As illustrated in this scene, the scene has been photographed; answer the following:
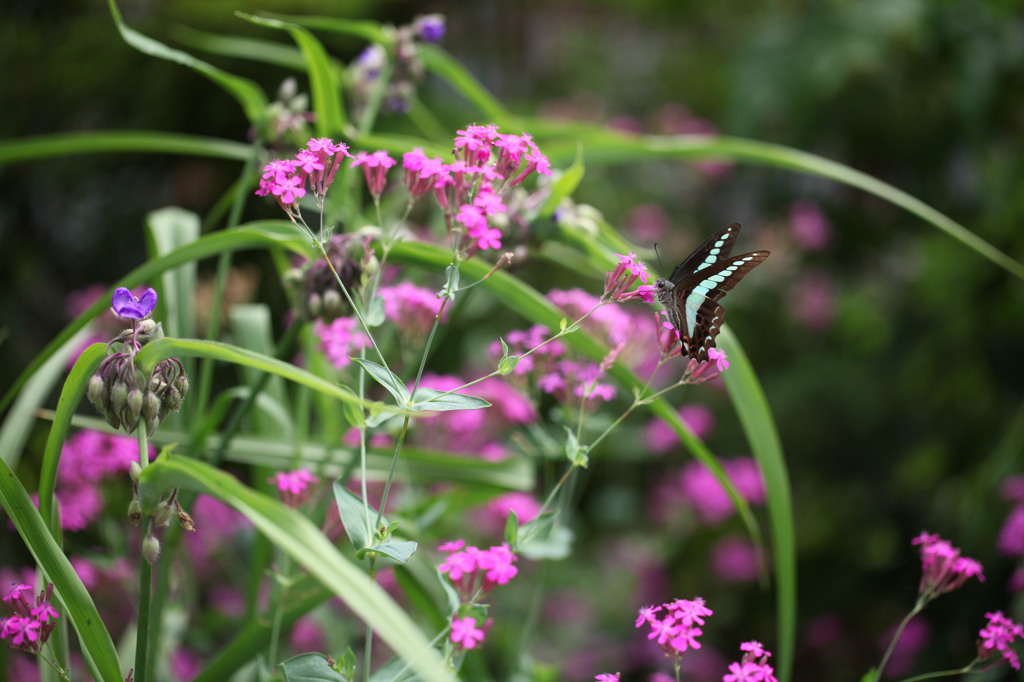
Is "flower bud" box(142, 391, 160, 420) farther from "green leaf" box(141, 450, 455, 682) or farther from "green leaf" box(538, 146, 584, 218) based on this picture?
"green leaf" box(538, 146, 584, 218)

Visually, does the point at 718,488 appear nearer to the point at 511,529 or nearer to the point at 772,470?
the point at 772,470

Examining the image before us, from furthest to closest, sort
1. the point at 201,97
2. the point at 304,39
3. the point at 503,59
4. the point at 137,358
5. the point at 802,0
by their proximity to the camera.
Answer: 1. the point at 503,59
2. the point at 802,0
3. the point at 201,97
4. the point at 304,39
5. the point at 137,358

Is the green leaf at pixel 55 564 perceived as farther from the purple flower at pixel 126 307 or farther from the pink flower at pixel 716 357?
the pink flower at pixel 716 357

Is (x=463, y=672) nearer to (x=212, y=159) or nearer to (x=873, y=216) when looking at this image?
(x=212, y=159)

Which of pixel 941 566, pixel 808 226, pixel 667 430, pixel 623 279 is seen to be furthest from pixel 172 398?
pixel 808 226

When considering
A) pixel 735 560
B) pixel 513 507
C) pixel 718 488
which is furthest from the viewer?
pixel 735 560

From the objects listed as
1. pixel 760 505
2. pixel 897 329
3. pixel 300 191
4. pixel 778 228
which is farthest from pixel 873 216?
pixel 300 191

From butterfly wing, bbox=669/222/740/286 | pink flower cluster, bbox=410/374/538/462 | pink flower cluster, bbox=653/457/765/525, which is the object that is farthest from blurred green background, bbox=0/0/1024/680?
butterfly wing, bbox=669/222/740/286
